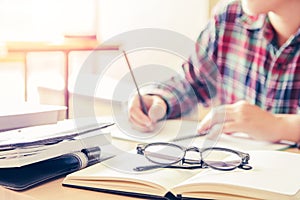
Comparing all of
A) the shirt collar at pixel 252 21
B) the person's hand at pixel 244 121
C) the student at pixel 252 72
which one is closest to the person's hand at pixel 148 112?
the student at pixel 252 72

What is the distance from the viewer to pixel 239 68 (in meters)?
1.65

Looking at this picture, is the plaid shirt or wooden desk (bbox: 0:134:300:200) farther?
the plaid shirt

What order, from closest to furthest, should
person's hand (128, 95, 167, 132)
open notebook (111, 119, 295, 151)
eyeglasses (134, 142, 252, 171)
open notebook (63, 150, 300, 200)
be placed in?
open notebook (63, 150, 300, 200), eyeglasses (134, 142, 252, 171), open notebook (111, 119, 295, 151), person's hand (128, 95, 167, 132)

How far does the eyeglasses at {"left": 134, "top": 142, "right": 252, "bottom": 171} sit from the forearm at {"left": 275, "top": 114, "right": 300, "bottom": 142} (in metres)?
0.36

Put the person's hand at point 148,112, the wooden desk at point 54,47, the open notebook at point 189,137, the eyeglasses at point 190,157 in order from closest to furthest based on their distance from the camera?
the eyeglasses at point 190,157 < the open notebook at point 189,137 < the person's hand at point 148,112 < the wooden desk at point 54,47

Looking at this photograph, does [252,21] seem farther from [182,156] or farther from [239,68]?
[182,156]

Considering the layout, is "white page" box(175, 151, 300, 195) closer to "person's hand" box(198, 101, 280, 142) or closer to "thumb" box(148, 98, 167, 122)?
"person's hand" box(198, 101, 280, 142)

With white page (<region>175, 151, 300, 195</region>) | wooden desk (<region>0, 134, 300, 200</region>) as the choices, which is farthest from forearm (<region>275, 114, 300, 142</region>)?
wooden desk (<region>0, 134, 300, 200</region>)

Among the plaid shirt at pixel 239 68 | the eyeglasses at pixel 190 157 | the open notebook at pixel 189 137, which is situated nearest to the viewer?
the eyeglasses at pixel 190 157

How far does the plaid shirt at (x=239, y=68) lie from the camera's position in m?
1.43

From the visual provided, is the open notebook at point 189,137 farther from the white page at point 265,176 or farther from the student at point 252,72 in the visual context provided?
the white page at point 265,176

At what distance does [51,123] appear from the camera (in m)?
0.88

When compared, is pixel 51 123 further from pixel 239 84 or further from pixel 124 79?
pixel 239 84

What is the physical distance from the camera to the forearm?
1.11 meters
